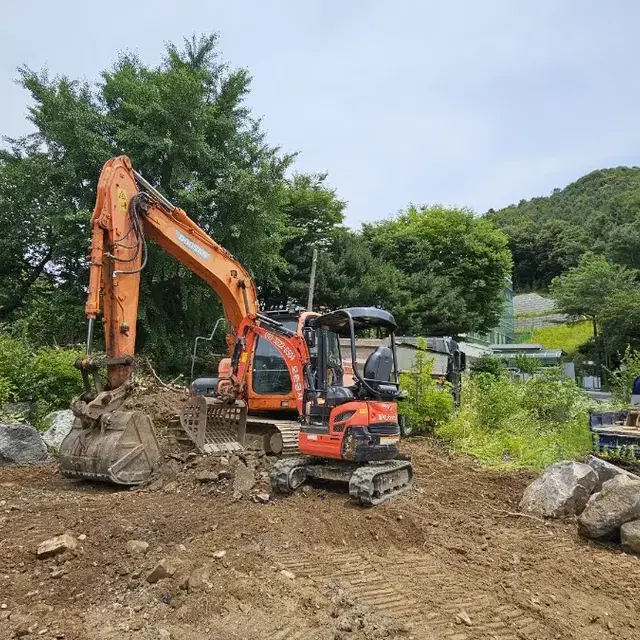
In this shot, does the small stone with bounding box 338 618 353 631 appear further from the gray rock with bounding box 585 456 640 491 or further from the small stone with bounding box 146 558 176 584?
the gray rock with bounding box 585 456 640 491

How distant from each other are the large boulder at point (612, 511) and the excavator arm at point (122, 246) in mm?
5244

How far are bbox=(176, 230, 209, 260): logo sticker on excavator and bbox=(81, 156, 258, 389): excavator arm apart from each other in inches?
0.5

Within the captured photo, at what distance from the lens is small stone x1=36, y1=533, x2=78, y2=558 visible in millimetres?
4547

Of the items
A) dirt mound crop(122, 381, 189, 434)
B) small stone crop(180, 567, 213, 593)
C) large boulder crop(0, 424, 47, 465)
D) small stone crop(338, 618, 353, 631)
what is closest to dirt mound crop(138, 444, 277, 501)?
dirt mound crop(122, 381, 189, 434)

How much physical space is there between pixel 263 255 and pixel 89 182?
4.78m

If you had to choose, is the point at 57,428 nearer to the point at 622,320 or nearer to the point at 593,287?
the point at 622,320

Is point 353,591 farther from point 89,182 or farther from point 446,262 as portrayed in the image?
point 446,262

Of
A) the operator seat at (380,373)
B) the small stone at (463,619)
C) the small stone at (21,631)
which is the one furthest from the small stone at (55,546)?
the operator seat at (380,373)

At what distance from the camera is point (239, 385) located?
30.4 feet

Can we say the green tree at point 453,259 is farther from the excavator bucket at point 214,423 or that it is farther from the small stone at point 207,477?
the small stone at point 207,477

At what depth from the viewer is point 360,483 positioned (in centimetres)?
624

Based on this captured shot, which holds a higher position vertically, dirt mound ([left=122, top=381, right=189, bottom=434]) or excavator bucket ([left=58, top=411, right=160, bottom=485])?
dirt mound ([left=122, top=381, right=189, bottom=434])

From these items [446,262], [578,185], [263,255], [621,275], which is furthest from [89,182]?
[578,185]

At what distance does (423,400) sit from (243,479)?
226 inches
